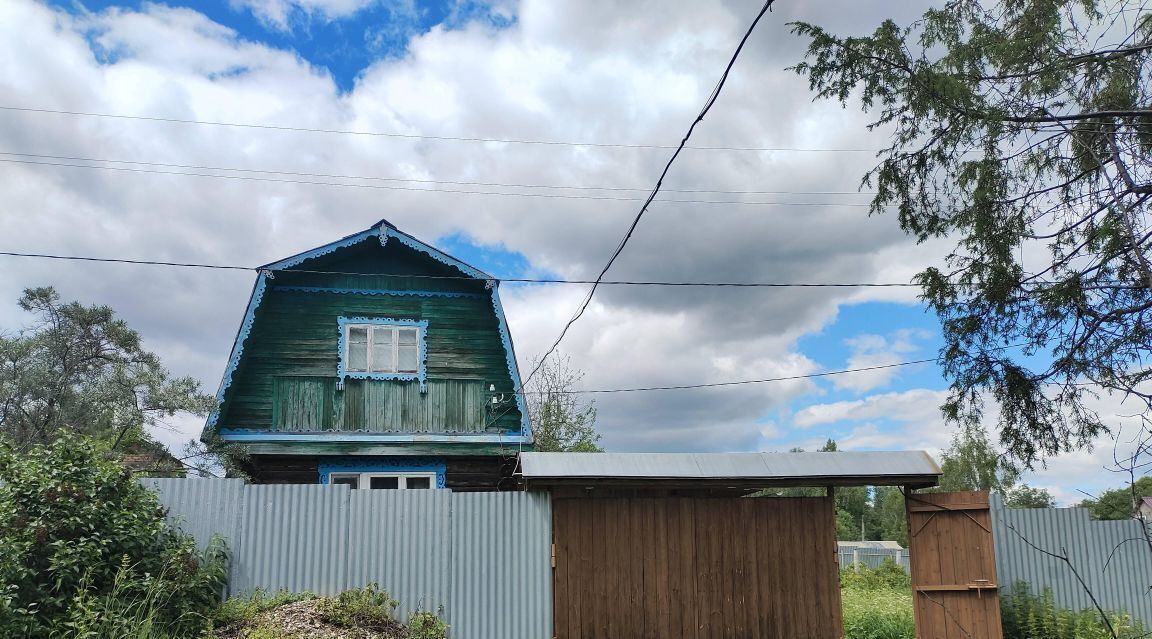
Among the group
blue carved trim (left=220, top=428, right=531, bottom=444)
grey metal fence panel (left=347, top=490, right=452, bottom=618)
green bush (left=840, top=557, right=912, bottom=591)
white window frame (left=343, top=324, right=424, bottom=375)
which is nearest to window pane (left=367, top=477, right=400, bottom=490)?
blue carved trim (left=220, top=428, right=531, bottom=444)

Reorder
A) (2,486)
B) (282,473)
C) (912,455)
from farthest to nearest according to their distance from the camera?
(282,473)
(912,455)
(2,486)

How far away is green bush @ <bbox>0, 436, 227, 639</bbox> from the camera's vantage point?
8359mm

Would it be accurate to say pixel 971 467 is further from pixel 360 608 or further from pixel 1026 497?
pixel 360 608

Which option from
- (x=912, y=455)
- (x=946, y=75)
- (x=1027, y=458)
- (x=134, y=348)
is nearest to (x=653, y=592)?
(x=912, y=455)

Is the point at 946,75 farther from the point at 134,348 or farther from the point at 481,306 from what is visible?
the point at 134,348

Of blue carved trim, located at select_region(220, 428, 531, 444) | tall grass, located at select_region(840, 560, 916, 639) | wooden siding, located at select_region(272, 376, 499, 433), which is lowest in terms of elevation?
tall grass, located at select_region(840, 560, 916, 639)

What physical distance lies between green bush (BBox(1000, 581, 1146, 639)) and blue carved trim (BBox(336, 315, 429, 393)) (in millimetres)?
9774

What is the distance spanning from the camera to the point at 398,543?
10.7 m

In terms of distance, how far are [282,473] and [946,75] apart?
40.0 ft

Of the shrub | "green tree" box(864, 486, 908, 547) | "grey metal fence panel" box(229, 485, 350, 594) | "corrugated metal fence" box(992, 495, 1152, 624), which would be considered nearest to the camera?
the shrub

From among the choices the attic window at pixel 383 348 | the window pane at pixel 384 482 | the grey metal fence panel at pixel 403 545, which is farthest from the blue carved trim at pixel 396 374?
the grey metal fence panel at pixel 403 545

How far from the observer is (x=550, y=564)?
1098 cm

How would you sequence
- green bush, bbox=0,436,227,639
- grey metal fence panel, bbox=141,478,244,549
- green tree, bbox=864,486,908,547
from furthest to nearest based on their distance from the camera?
1. green tree, bbox=864,486,908,547
2. grey metal fence panel, bbox=141,478,244,549
3. green bush, bbox=0,436,227,639

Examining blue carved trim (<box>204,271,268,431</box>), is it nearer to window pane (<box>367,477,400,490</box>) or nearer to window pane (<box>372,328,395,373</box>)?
→ window pane (<box>372,328,395,373</box>)
